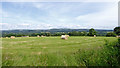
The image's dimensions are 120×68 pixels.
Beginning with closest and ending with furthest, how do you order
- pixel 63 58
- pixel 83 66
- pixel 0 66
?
pixel 0 66
pixel 83 66
pixel 63 58

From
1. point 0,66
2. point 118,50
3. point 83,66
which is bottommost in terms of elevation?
point 83,66

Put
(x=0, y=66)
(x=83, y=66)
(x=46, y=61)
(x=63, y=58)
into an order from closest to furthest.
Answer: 1. (x=0, y=66)
2. (x=83, y=66)
3. (x=46, y=61)
4. (x=63, y=58)

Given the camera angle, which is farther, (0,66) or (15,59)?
(15,59)

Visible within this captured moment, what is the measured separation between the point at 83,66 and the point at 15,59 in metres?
4.45

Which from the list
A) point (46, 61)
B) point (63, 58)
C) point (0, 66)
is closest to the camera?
point (0, 66)

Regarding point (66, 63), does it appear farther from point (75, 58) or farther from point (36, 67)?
point (36, 67)

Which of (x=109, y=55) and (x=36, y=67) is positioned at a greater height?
(x=109, y=55)

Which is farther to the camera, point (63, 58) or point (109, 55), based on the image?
point (63, 58)

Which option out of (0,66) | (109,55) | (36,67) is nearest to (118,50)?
(109,55)

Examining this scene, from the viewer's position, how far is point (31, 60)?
14.4 ft

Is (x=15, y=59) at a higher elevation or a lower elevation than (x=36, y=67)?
higher

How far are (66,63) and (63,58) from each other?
538 mm

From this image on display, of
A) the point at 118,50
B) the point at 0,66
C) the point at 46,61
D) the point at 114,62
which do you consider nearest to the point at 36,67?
the point at 46,61

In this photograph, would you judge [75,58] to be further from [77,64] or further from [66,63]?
[66,63]
